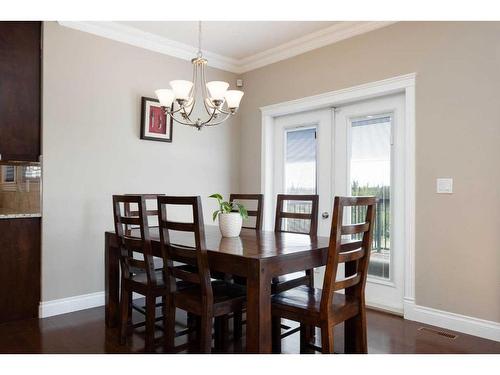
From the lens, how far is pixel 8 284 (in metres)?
Result: 3.25

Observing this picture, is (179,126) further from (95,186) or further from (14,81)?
(14,81)

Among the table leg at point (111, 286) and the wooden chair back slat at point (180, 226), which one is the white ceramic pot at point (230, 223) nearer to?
the wooden chair back slat at point (180, 226)

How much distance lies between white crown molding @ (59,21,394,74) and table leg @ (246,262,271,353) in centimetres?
263

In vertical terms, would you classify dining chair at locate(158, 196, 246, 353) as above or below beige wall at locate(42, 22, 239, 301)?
below

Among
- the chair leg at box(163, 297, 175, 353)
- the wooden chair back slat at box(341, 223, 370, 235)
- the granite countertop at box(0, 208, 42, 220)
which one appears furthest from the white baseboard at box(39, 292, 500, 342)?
the chair leg at box(163, 297, 175, 353)

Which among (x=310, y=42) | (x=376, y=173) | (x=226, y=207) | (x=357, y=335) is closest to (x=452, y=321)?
(x=357, y=335)

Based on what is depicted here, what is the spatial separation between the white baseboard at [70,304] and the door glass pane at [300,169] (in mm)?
1940

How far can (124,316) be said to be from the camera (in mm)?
2779

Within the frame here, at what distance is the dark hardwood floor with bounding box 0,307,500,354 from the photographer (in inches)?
105

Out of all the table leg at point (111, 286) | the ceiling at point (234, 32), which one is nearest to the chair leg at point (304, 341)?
the table leg at point (111, 286)

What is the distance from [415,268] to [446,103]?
1.35m

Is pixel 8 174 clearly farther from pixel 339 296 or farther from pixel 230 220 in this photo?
pixel 339 296

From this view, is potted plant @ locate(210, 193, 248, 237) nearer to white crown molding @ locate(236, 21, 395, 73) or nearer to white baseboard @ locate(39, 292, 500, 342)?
white baseboard @ locate(39, 292, 500, 342)
